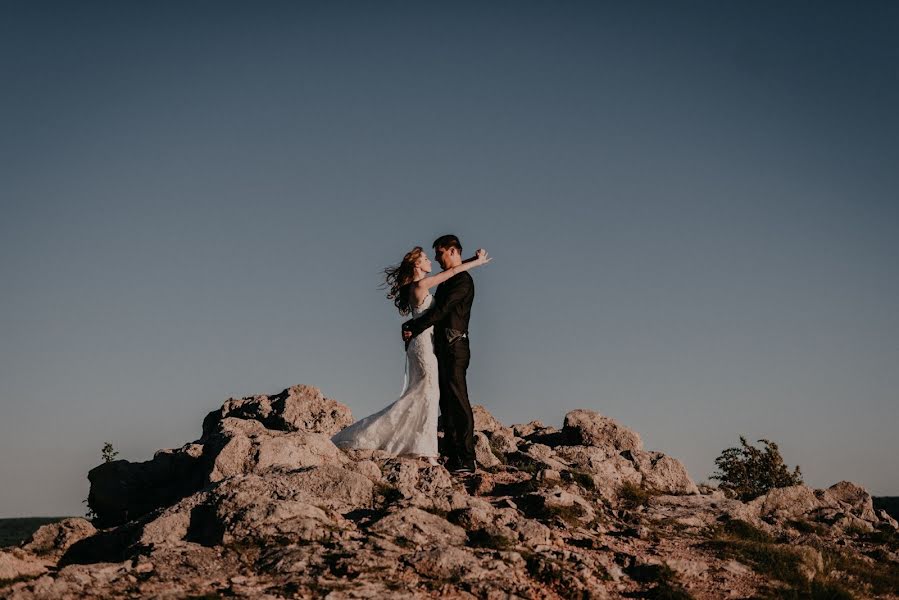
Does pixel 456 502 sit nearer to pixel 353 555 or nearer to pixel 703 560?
pixel 353 555

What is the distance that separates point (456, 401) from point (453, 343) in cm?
121

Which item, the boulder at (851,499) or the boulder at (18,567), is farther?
the boulder at (851,499)

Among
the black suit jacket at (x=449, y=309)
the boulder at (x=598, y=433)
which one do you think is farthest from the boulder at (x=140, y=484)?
the boulder at (x=598, y=433)

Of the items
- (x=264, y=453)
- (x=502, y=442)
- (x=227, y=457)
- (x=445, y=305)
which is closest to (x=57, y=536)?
(x=227, y=457)

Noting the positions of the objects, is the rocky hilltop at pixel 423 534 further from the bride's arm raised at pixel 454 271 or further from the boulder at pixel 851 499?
the bride's arm raised at pixel 454 271

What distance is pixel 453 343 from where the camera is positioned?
15.6 m

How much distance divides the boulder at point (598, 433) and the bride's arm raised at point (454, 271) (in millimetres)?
8280

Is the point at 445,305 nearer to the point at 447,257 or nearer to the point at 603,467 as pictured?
the point at 447,257

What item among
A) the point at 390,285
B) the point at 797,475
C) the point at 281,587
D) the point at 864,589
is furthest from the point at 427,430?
the point at 797,475

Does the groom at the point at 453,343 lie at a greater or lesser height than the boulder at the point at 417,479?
greater

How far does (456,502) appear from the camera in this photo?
1291 cm

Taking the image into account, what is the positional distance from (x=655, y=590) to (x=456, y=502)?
362 cm

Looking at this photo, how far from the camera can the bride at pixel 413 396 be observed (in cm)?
1619

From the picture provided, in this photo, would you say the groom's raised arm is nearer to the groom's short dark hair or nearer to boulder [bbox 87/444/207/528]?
the groom's short dark hair
